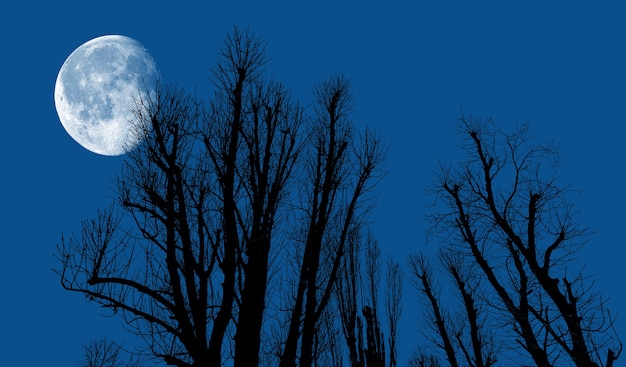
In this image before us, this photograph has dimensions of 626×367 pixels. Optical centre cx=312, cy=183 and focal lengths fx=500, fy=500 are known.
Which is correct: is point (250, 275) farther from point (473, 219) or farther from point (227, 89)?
point (473, 219)

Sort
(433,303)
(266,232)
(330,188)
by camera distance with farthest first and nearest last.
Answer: (433,303)
(330,188)
(266,232)

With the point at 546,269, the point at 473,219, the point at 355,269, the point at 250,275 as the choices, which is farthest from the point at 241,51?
the point at 355,269

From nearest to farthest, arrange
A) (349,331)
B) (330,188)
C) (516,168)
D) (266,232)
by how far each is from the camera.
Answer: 1. (266,232)
2. (330,188)
3. (516,168)
4. (349,331)

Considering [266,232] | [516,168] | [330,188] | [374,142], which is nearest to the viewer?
[266,232]

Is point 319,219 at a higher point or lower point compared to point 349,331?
lower

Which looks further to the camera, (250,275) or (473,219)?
(473,219)

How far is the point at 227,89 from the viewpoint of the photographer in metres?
7.88

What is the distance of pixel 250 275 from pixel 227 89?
117 inches

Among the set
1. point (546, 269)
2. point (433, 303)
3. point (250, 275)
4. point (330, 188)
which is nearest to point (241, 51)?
point (330, 188)

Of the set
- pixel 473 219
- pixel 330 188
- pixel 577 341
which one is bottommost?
pixel 577 341

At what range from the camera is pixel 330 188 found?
25.6ft

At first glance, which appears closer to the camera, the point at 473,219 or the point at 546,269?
the point at 546,269

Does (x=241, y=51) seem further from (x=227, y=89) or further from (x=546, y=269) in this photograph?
(x=546, y=269)

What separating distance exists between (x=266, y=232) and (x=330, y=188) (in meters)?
1.28
